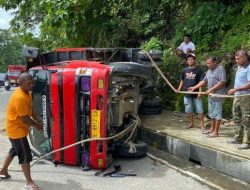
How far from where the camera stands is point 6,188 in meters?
6.16

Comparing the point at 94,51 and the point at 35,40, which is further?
the point at 35,40

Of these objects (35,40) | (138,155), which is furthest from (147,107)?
(35,40)

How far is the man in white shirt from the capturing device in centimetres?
1232

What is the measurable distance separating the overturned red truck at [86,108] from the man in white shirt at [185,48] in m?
4.53

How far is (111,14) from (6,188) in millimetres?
11178

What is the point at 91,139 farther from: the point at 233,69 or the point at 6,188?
the point at 233,69

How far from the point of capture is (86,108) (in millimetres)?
7113

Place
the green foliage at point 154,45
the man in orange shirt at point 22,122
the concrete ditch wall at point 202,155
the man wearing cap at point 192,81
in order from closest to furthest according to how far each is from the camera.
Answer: the man in orange shirt at point 22,122, the concrete ditch wall at point 202,155, the man wearing cap at point 192,81, the green foliage at point 154,45

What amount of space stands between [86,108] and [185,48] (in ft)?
20.0

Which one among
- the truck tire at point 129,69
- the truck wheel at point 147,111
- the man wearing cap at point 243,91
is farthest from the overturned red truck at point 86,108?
the truck wheel at point 147,111

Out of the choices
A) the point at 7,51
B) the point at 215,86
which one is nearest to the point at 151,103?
the point at 215,86

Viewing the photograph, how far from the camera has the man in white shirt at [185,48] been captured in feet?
40.4

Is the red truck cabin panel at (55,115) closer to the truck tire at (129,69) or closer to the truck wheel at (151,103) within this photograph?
the truck tire at (129,69)

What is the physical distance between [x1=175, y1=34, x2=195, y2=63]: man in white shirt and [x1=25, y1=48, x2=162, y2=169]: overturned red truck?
14.9ft
